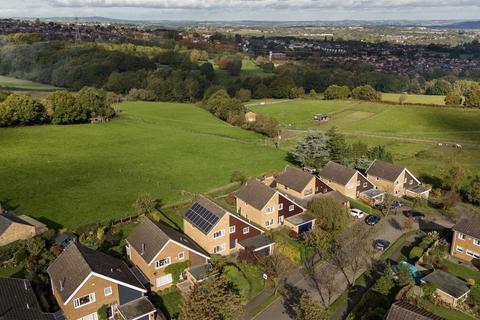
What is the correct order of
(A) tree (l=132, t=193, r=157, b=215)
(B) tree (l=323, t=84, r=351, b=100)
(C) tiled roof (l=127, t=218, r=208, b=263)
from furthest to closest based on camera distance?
(B) tree (l=323, t=84, r=351, b=100) < (A) tree (l=132, t=193, r=157, b=215) < (C) tiled roof (l=127, t=218, r=208, b=263)

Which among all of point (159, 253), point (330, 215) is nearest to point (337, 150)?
point (330, 215)

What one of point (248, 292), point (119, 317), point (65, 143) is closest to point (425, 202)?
point (248, 292)

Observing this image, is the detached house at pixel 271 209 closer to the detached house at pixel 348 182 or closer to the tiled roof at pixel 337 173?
the detached house at pixel 348 182

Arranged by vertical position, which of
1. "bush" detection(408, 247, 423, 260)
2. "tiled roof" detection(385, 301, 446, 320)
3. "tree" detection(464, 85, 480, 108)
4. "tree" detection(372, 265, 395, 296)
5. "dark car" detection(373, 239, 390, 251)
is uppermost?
"tree" detection(464, 85, 480, 108)

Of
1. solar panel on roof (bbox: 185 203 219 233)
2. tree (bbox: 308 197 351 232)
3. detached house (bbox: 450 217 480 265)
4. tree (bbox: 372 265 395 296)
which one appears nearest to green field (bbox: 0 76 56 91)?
solar panel on roof (bbox: 185 203 219 233)

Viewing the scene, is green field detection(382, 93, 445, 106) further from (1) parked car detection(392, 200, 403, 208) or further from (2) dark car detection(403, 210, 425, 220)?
(2) dark car detection(403, 210, 425, 220)

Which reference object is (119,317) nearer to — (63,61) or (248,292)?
(248,292)
